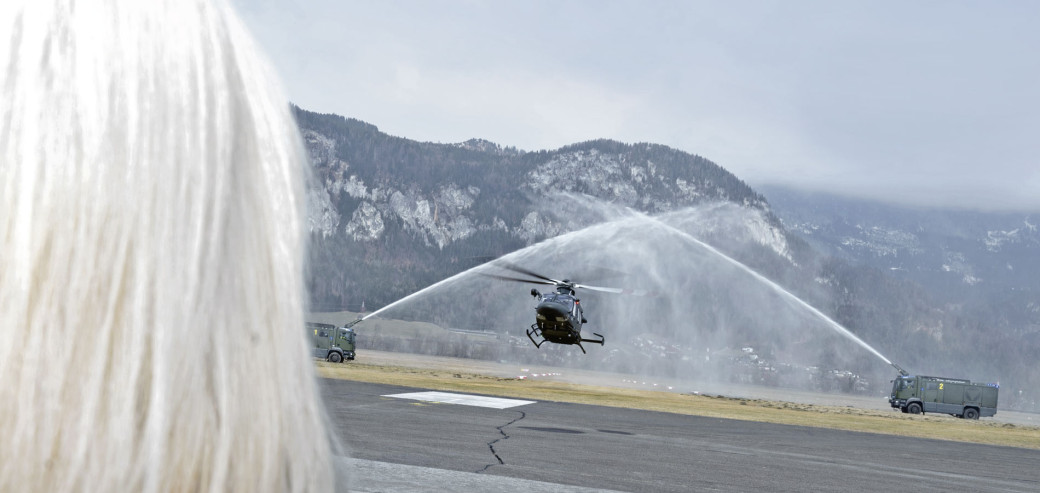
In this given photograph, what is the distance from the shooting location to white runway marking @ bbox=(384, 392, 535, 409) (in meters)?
25.3

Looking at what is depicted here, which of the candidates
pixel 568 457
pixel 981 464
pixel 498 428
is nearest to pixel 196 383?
pixel 568 457

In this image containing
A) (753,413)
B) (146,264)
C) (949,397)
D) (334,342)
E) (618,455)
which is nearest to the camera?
(146,264)

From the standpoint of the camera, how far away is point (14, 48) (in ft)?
2.70

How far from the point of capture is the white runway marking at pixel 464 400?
25309 millimetres

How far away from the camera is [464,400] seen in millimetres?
26453

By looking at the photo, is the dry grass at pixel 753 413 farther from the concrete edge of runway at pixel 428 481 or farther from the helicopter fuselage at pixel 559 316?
the concrete edge of runway at pixel 428 481

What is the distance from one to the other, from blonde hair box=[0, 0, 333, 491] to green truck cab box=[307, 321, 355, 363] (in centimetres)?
5596

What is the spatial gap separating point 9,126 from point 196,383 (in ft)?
1.00

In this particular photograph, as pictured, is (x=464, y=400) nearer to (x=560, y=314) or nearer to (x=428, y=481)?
(x=560, y=314)

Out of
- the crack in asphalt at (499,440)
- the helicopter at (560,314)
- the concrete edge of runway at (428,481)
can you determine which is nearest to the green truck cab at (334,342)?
the helicopter at (560,314)

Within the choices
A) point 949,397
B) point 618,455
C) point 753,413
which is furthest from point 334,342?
point 618,455

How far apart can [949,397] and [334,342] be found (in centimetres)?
4338

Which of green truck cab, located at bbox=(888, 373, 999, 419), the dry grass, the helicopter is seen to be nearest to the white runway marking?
the dry grass

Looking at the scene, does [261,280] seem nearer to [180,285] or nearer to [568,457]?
[180,285]
